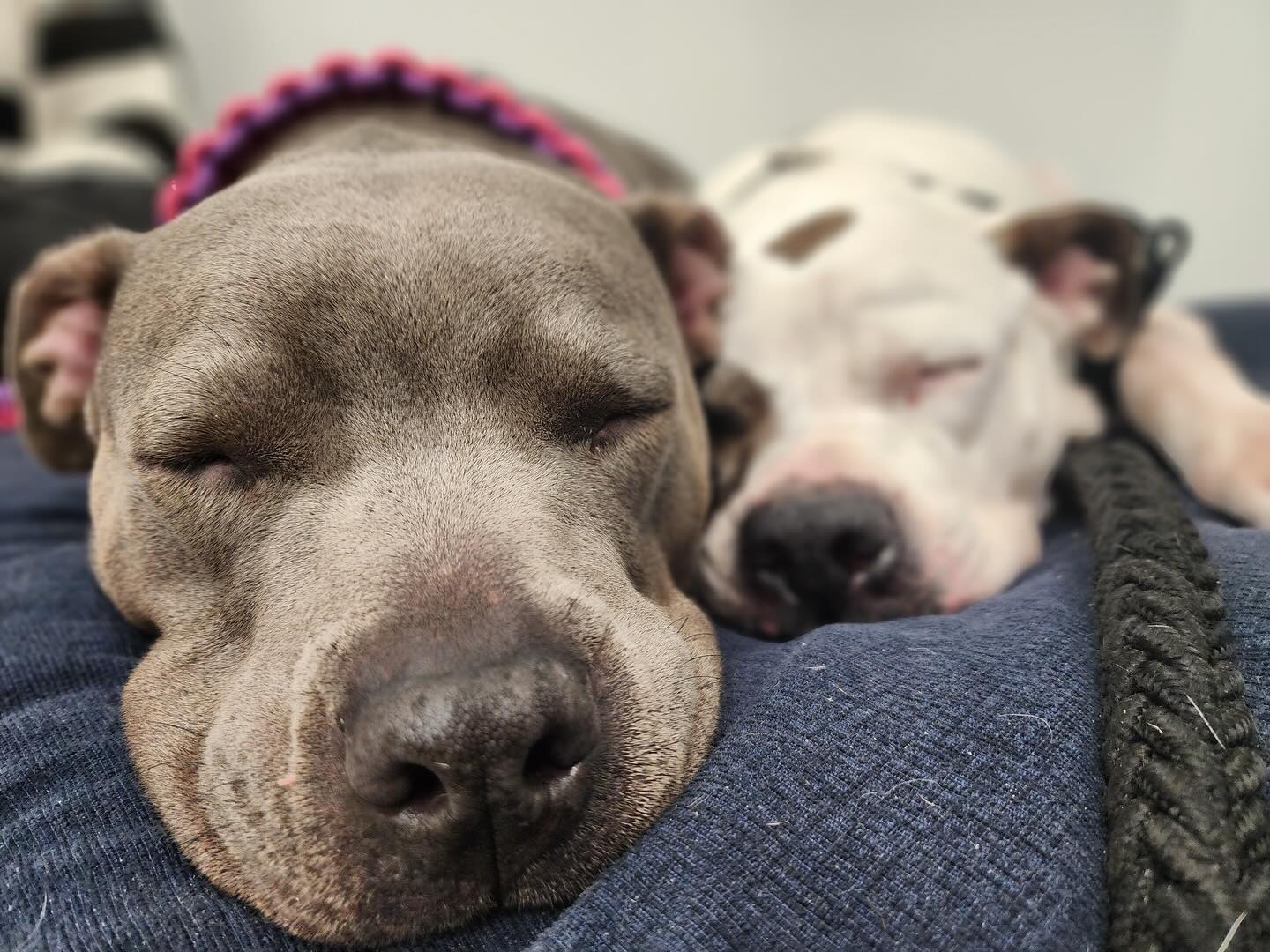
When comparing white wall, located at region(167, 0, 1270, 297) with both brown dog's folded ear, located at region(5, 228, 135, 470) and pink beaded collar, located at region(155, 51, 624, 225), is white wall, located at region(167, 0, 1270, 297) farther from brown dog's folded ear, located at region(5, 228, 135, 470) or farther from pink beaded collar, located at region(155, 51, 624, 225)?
brown dog's folded ear, located at region(5, 228, 135, 470)

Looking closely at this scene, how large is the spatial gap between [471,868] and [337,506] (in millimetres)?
387

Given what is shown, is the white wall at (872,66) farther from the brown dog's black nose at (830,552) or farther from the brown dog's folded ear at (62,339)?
the brown dog's black nose at (830,552)

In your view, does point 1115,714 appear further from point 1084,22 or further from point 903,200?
point 1084,22

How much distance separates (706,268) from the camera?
1711 mm

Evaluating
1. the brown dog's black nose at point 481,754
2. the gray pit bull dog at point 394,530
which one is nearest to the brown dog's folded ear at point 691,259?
the gray pit bull dog at point 394,530

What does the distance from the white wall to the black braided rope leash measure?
3197mm

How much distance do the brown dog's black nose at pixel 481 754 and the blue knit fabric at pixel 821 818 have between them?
0.08 meters

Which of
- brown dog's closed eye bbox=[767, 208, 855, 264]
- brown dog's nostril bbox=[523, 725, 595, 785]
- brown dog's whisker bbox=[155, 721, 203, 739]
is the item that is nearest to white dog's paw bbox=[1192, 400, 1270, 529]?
brown dog's closed eye bbox=[767, 208, 855, 264]

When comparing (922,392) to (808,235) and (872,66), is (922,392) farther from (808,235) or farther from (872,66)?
(872,66)

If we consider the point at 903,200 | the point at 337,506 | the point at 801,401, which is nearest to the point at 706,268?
the point at 801,401

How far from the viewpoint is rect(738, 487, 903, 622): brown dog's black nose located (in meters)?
A: 1.39

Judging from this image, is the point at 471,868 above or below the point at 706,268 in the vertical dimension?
below

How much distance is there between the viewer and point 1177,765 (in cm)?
81

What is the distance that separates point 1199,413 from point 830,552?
68 centimetres
